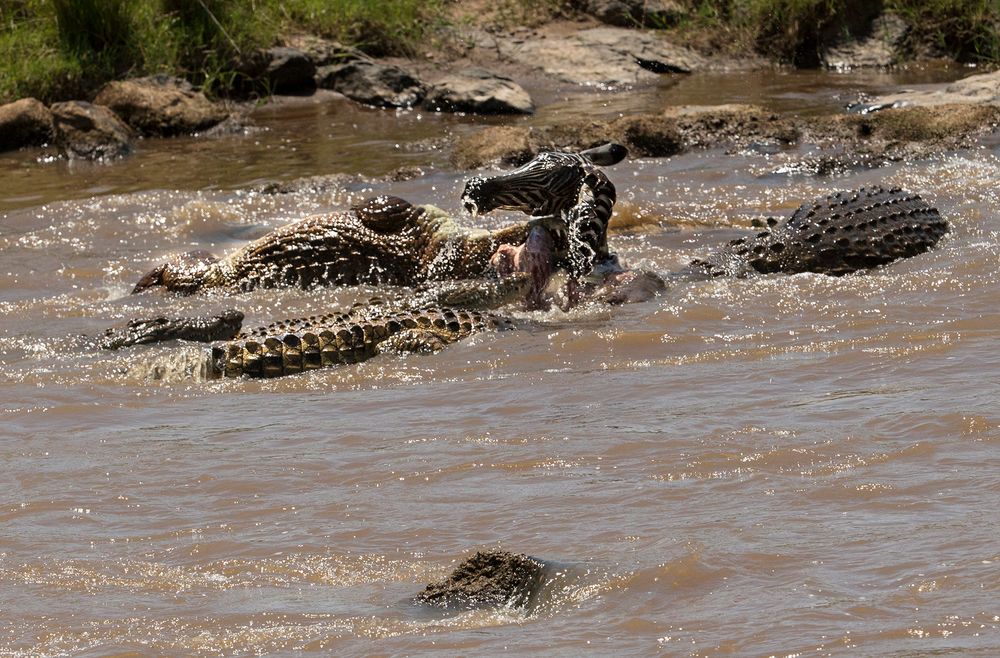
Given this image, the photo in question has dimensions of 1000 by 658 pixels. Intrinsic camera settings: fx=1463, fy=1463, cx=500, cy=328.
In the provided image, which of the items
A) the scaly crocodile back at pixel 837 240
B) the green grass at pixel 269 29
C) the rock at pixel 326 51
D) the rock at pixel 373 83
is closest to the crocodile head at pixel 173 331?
the scaly crocodile back at pixel 837 240

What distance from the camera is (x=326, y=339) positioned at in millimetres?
5574

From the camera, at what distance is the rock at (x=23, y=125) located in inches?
469

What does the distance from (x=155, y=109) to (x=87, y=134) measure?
861 millimetres

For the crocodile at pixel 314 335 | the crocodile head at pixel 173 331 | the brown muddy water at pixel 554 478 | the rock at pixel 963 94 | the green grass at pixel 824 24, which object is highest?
the brown muddy water at pixel 554 478

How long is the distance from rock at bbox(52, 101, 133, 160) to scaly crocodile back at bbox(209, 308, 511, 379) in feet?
21.3

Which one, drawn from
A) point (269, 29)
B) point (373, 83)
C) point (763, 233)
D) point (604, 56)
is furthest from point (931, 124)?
point (269, 29)

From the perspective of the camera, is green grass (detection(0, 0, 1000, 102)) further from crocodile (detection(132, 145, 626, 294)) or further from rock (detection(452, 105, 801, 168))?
crocodile (detection(132, 145, 626, 294))

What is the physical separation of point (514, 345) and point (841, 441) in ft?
6.24

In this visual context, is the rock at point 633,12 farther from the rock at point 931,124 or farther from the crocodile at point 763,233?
the crocodile at point 763,233

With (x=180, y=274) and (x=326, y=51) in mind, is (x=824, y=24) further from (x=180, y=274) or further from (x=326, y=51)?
(x=180, y=274)

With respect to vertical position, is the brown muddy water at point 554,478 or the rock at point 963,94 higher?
the brown muddy water at point 554,478

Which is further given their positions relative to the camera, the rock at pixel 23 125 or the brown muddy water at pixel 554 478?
the rock at pixel 23 125

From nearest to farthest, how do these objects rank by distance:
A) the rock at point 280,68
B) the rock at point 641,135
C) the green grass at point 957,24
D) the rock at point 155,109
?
the rock at point 641,135
the rock at point 155,109
the rock at point 280,68
the green grass at point 957,24

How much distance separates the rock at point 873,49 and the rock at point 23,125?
7944 millimetres
